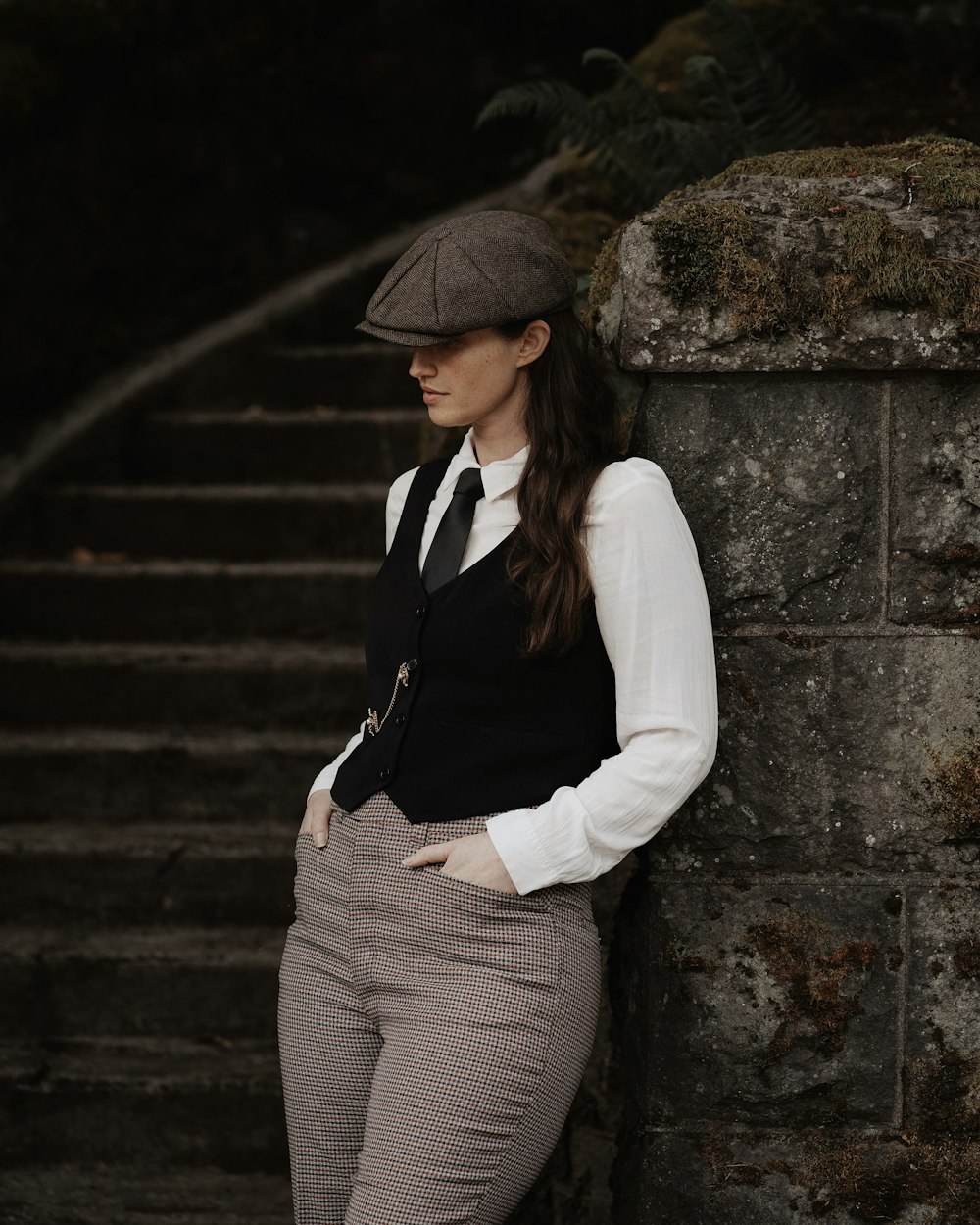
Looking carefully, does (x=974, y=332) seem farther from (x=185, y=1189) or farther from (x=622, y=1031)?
(x=185, y=1189)

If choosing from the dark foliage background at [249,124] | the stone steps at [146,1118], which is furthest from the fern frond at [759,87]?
the stone steps at [146,1118]

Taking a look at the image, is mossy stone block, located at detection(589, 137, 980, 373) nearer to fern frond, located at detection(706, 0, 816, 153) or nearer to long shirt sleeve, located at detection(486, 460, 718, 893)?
long shirt sleeve, located at detection(486, 460, 718, 893)

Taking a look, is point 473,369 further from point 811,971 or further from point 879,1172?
point 879,1172

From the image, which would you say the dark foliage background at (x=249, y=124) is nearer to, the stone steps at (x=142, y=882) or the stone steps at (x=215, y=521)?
the stone steps at (x=215, y=521)

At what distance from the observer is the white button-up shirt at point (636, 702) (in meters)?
1.86

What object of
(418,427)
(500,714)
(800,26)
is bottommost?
(500,714)

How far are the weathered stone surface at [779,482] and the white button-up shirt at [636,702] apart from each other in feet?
0.75

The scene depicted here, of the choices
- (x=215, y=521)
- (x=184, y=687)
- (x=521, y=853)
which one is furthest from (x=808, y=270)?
(x=215, y=521)

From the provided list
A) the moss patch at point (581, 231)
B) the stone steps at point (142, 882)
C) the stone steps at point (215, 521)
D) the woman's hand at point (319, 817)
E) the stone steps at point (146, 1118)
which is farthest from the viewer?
the stone steps at point (215, 521)

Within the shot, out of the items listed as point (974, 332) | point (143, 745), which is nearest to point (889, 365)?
point (974, 332)

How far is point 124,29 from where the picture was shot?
5.32 metres

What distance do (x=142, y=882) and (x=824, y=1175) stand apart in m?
2.36

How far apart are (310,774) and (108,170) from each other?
2.74 meters

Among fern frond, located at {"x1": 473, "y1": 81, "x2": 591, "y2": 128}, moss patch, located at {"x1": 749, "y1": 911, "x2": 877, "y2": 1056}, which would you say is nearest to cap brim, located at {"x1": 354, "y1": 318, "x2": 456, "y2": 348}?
moss patch, located at {"x1": 749, "y1": 911, "x2": 877, "y2": 1056}
